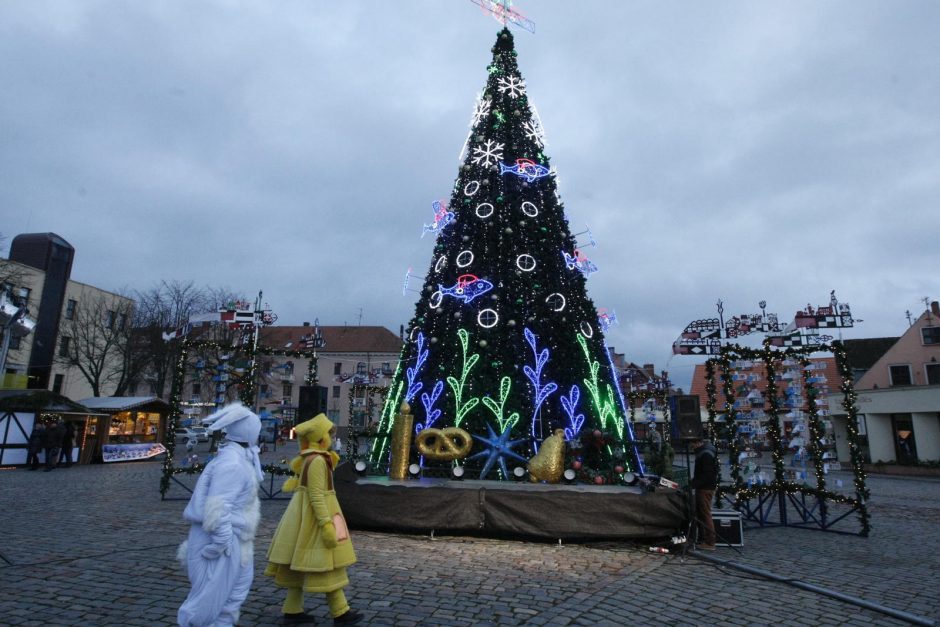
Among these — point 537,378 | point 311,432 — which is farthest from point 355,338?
point 311,432

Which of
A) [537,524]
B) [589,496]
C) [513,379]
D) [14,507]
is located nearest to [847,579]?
[589,496]

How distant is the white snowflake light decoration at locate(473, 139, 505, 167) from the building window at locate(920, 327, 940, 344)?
26.5 m

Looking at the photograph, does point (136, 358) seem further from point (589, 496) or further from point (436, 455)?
point (589, 496)

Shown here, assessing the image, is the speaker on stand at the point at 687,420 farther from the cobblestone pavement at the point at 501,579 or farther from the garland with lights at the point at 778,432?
the cobblestone pavement at the point at 501,579

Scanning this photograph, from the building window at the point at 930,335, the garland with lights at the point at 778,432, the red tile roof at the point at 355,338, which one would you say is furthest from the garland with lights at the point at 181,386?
the red tile roof at the point at 355,338

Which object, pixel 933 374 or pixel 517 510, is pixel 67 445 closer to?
pixel 517 510

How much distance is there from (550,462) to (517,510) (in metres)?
1.70

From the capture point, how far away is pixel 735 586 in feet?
20.4

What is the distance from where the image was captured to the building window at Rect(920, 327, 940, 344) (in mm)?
27203

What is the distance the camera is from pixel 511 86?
13938mm

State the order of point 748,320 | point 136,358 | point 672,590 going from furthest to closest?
point 136,358 → point 748,320 → point 672,590

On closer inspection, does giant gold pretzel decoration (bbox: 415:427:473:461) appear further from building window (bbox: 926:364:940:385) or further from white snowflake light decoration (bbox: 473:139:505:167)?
building window (bbox: 926:364:940:385)

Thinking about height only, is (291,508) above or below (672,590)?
above

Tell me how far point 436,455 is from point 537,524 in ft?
8.16
